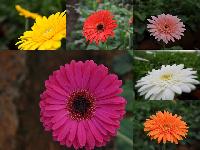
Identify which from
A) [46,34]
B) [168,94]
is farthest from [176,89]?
[46,34]

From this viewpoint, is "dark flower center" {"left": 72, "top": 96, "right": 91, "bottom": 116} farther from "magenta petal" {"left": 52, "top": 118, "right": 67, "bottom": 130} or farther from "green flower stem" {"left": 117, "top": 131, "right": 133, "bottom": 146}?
"green flower stem" {"left": 117, "top": 131, "right": 133, "bottom": 146}

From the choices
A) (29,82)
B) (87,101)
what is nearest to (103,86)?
(87,101)

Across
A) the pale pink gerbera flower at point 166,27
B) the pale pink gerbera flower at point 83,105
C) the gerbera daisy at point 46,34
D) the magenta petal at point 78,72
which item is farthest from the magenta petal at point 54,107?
the pale pink gerbera flower at point 166,27

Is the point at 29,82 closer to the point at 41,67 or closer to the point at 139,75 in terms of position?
the point at 41,67

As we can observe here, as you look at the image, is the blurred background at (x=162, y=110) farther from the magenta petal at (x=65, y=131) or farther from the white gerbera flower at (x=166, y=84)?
the magenta petal at (x=65, y=131)

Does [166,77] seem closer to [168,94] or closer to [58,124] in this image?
[168,94]

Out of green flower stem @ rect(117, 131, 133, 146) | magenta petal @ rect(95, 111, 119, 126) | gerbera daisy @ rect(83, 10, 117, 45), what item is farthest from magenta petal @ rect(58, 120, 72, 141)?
gerbera daisy @ rect(83, 10, 117, 45)
